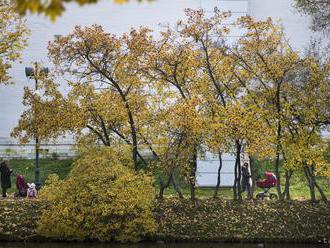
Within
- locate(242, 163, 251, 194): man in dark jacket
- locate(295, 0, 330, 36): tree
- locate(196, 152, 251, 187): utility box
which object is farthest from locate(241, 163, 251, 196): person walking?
locate(295, 0, 330, 36): tree

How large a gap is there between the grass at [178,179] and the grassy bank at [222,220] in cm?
357

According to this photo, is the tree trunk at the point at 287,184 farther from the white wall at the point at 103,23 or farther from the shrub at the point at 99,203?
the white wall at the point at 103,23

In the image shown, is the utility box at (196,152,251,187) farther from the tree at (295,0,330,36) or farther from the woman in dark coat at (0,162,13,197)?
the woman in dark coat at (0,162,13,197)

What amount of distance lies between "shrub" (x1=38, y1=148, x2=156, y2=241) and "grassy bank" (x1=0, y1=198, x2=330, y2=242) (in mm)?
1318

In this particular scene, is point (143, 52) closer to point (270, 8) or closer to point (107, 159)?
point (107, 159)

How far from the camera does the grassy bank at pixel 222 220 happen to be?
859 inches

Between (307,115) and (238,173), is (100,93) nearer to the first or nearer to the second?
(238,173)

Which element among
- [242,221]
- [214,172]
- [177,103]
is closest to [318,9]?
[177,103]

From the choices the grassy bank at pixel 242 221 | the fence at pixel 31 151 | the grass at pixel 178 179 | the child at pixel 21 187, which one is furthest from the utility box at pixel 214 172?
the child at pixel 21 187

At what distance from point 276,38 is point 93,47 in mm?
7033

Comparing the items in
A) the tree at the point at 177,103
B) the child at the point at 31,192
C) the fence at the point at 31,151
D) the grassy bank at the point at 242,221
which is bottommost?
the grassy bank at the point at 242,221

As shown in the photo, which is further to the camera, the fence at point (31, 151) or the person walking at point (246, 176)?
the fence at point (31, 151)

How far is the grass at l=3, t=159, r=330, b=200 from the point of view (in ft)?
97.2

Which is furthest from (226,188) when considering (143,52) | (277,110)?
(143,52)
